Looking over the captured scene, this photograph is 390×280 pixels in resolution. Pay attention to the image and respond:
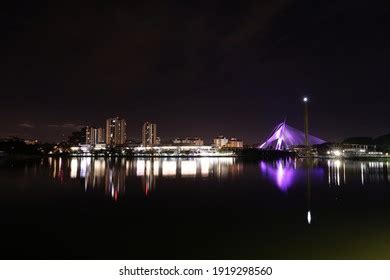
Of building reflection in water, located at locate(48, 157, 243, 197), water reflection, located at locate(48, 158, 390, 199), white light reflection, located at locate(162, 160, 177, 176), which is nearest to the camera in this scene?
building reflection in water, located at locate(48, 157, 243, 197)

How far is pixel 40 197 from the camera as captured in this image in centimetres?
970

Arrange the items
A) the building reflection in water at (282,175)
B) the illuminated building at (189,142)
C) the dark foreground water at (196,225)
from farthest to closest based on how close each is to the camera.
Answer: the illuminated building at (189,142)
the building reflection in water at (282,175)
the dark foreground water at (196,225)

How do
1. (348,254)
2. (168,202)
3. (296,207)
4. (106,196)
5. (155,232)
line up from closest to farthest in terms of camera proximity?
1. (348,254)
2. (155,232)
3. (296,207)
4. (168,202)
5. (106,196)

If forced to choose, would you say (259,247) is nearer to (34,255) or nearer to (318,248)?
(318,248)

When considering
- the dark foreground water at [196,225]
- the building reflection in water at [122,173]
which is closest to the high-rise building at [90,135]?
the building reflection in water at [122,173]

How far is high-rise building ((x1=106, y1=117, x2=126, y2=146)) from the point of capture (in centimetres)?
13050

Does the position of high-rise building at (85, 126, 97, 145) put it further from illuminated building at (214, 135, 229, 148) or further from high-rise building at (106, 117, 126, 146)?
illuminated building at (214, 135, 229, 148)

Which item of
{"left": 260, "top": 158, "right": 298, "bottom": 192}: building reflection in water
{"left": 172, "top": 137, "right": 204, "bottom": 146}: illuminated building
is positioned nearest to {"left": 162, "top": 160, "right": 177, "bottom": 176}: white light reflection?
{"left": 260, "top": 158, "right": 298, "bottom": 192}: building reflection in water

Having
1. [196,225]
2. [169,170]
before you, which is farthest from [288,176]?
[196,225]

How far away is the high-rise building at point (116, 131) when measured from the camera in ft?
428

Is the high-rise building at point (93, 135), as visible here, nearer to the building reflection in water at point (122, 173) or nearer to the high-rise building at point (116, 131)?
the high-rise building at point (116, 131)

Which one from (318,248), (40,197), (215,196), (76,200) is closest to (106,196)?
(76,200)

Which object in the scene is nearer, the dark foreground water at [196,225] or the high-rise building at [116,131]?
the dark foreground water at [196,225]
